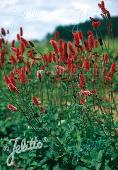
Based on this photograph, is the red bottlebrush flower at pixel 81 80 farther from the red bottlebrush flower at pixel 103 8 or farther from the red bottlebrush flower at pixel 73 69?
the red bottlebrush flower at pixel 103 8

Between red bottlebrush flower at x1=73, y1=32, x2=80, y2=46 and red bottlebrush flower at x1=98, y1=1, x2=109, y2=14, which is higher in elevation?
red bottlebrush flower at x1=98, y1=1, x2=109, y2=14

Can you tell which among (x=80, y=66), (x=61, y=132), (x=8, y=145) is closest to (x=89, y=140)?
(x=61, y=132)

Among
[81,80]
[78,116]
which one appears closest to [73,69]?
[81,80]

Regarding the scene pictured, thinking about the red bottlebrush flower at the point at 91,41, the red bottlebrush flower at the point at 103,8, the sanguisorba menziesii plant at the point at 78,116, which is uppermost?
the red bottlebrush flower at the point at 103,8

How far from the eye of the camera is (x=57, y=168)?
13.8 feet

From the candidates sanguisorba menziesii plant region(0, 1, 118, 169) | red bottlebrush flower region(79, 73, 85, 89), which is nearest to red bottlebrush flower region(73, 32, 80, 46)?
sanguisorba menziesii plant region(0, 1, 118, 169)

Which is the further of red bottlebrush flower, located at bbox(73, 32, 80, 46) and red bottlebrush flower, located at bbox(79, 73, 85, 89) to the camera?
red bottlebrush flower, located at bbox(73, 32, 80, 46)

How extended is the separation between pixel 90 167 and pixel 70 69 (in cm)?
101

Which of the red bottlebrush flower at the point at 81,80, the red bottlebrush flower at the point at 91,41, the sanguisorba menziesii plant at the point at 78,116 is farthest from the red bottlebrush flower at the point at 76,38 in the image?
the red bottlebrush flower at the point at 81,80

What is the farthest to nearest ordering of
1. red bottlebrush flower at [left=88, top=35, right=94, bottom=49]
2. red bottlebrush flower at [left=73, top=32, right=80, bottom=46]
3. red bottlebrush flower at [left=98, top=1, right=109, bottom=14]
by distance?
red bottlebrush flower at [left=88, top=35, right=94, bottom=49]
red bottlebrush flower at [left=73, top=32, right=80, bottom=46]
red bottlebrush flower at [left=98, top=1, right=109, bottom=14]

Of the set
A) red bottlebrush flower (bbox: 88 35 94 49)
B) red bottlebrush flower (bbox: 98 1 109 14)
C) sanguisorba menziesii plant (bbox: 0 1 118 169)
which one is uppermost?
red bottlebrush flower (bbox: 98 1 109 14)

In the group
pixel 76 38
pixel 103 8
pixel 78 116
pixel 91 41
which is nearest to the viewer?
pixel 103 8

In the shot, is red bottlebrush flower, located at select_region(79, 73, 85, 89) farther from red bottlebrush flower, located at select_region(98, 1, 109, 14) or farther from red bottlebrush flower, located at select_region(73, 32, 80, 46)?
red bottlebrush flower, located at select_region(98, 1, 109, 14)

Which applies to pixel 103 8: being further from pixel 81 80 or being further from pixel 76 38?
pixel 81 80
